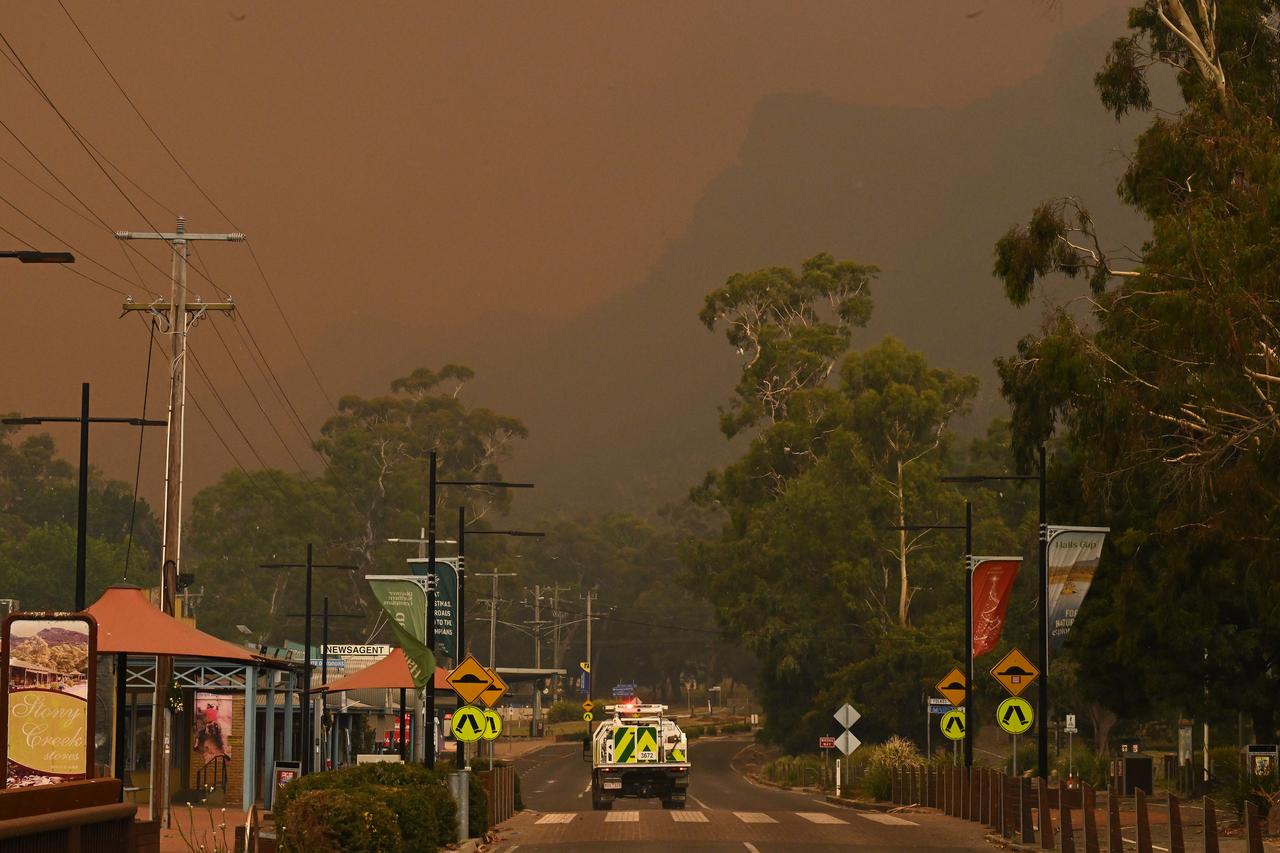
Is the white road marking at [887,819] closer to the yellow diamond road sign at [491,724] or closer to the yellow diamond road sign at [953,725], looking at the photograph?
the yellow diamond road sign at [953,725]

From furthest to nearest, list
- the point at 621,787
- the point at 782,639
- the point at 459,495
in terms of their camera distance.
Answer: the point at 459,495
the point at 782,639
the point at 621,787

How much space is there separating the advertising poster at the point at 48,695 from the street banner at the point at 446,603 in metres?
22.2

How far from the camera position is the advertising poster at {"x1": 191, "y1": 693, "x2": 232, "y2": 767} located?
55750 millimetres

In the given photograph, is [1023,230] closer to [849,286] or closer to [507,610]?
[849,286]

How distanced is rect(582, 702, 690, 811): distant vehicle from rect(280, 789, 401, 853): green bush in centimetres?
2285

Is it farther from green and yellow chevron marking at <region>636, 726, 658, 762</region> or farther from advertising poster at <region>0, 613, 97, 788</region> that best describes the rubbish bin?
advertising poster at <region>0, 613, 97, 788</region>

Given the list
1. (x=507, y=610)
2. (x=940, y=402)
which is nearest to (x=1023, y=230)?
(x=940, y=402)

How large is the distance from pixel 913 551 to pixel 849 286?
21541mm

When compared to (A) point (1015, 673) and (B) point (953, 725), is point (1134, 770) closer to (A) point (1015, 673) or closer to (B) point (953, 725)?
(B) point (953, 725)

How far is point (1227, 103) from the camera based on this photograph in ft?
111

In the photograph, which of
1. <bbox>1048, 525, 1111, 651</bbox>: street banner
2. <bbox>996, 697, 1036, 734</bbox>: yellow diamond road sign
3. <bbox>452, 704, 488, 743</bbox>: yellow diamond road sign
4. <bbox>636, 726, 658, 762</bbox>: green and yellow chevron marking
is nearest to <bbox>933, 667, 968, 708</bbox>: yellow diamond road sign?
<bbox>636, 726, 658, 762</bbox>: green and yellow chevron marking

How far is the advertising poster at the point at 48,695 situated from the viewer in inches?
562

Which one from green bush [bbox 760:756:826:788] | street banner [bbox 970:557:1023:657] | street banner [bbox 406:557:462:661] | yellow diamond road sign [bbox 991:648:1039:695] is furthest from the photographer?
green bush [bbox 760:756:826:788]

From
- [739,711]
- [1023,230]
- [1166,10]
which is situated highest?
[1166,10]
